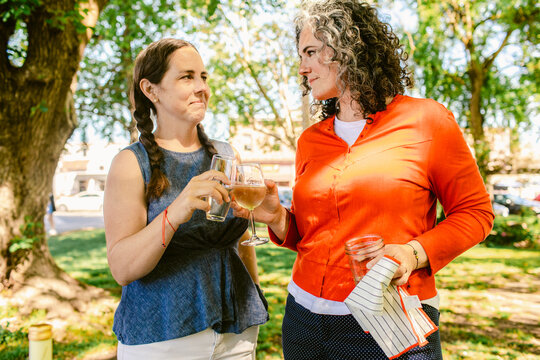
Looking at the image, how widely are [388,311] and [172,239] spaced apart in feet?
3.12

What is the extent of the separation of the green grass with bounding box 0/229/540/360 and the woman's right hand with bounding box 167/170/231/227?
3489 mm

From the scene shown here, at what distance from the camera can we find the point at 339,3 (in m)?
1.88

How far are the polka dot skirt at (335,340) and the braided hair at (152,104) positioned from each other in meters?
0.82

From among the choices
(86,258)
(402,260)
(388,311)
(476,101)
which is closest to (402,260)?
(402,260)

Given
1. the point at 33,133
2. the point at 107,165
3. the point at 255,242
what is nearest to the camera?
the point at 255,242

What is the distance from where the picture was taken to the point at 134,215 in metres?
1.77

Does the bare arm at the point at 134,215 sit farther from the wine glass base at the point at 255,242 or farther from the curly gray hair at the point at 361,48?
the curly gray hair at the point at 361,48

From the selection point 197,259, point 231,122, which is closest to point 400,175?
point 197,259

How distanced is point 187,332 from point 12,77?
4.42 m

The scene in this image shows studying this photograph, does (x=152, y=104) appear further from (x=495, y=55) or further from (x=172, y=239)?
(x=495, y=55)

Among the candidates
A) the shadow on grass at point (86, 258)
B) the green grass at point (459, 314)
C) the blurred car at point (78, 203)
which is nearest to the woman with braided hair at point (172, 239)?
the green grass at point (459, 314)

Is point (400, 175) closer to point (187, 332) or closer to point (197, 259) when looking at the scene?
point (197, 259)

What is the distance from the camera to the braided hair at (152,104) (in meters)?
1.88

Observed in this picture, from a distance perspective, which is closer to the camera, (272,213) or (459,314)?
(272,213)
